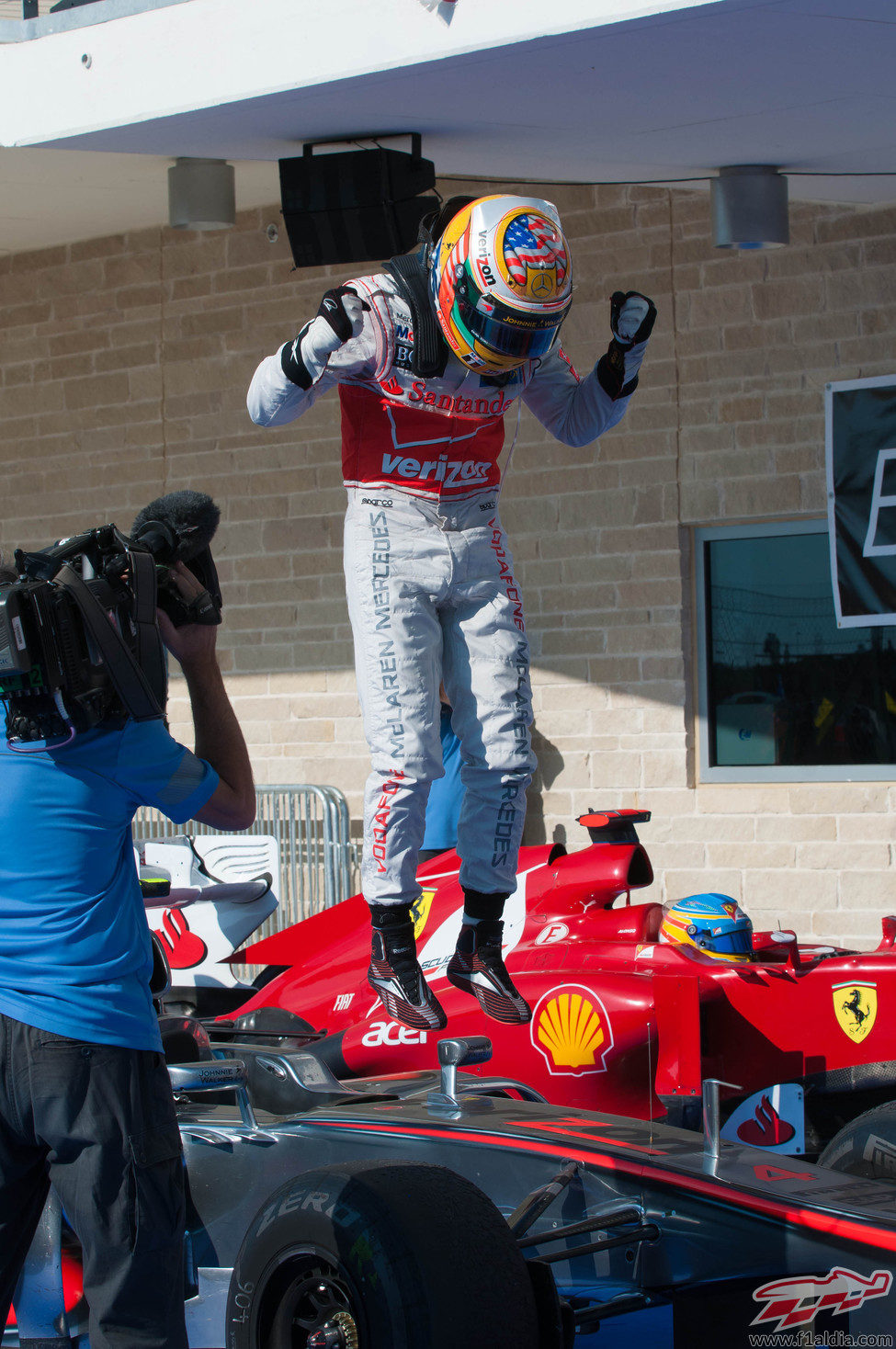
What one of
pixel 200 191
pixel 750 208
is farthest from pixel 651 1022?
pixel 200 191

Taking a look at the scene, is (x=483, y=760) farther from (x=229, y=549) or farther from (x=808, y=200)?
(x=229, y=549)

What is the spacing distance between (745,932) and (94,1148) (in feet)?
9.01

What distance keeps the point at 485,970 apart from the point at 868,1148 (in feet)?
3.64

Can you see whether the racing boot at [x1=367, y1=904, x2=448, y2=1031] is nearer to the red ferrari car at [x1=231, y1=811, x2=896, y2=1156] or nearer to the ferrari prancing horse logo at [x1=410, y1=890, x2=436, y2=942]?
the red ferrari car at [x1=231, y1=811, x2=896, y2=1156]

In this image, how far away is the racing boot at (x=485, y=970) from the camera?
3.11 m

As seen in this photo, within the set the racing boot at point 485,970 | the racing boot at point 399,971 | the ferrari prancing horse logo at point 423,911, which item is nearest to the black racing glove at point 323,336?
the racing boot at point 399,971

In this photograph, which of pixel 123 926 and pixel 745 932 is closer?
pixel 123 926

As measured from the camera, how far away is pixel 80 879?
8.36 ft

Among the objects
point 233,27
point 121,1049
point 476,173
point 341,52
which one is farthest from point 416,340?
point 476,173

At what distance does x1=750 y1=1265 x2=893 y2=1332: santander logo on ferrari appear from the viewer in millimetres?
2580

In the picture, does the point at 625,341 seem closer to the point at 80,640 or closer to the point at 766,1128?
the point at 80,640

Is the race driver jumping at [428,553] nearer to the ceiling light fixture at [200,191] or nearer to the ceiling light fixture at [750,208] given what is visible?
the ceiling light fixture at [750,208]

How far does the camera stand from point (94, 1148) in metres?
2.43

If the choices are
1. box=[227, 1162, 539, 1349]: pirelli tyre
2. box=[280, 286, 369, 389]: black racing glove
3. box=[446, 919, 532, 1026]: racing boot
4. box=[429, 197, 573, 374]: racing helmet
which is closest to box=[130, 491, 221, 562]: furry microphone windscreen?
box=[280, 286, 369, 389]: black racing glove
